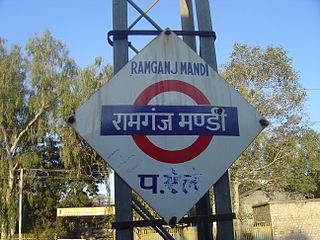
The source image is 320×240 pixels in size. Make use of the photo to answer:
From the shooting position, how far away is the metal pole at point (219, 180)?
1972mm

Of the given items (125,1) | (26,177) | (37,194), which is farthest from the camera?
(37,194)

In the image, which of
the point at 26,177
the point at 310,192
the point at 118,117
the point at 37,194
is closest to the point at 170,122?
the point at 118,117

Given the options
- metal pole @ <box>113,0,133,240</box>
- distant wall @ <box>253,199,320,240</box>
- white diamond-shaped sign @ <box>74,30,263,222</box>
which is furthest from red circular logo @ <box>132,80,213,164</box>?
distant wall @ <box>253,199,320,240</box>

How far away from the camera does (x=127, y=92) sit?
6.20ft

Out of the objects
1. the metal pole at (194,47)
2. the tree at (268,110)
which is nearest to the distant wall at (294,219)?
the tree at (268,110)

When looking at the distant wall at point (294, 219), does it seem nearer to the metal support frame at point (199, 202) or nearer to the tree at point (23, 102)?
the tree at point (23, 102)

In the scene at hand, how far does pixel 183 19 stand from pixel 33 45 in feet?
73.9

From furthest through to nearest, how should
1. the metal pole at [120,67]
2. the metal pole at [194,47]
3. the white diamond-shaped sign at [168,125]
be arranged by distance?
the metal pole at [194,47] < the metal pole at [120,67] < the white diamond-shaped sign at [168,125]

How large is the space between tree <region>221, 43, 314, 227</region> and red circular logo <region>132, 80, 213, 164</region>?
20759 mm

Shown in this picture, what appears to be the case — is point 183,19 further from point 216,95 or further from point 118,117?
point 118,117

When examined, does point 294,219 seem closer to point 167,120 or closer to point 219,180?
point 219,180

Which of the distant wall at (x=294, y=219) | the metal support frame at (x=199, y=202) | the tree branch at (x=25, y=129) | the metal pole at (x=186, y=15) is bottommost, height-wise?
the distant wall at (x=294, y=219)

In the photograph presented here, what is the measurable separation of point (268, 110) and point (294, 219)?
6651 millimetres

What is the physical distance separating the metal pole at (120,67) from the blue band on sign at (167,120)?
0.89 feet
